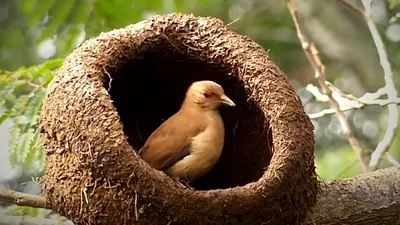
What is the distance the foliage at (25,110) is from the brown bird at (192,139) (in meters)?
0.39

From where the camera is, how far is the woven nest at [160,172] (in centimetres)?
171

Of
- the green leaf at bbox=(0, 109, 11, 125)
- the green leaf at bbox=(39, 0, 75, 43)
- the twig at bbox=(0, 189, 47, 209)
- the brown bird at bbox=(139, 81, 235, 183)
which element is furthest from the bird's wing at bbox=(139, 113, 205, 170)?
the green leaf at bbox=(39, 0, 75, 43)

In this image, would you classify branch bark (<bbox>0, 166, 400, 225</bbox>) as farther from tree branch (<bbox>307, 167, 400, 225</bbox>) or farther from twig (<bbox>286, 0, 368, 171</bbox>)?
twig (<bbox>286, 0, 368, 171</bbox>)

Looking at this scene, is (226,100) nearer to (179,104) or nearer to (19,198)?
(179,104)

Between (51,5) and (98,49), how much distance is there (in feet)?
2.34

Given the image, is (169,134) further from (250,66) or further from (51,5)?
(51,5)

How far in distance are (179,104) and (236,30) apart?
3.72ft

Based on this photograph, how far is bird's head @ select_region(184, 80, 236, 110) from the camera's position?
2287 millimetres

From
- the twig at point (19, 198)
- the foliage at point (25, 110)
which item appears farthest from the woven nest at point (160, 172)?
the foliage at point (25, 110)

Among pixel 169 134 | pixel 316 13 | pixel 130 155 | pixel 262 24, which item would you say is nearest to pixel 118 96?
pixel 169 134

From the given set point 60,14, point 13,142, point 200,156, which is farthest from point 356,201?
point 60,14

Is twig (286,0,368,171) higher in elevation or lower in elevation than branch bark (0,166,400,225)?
higher

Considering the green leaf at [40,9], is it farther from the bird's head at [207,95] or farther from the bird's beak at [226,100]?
the bird's beak at [226,100]

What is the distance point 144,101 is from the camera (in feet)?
8.55
